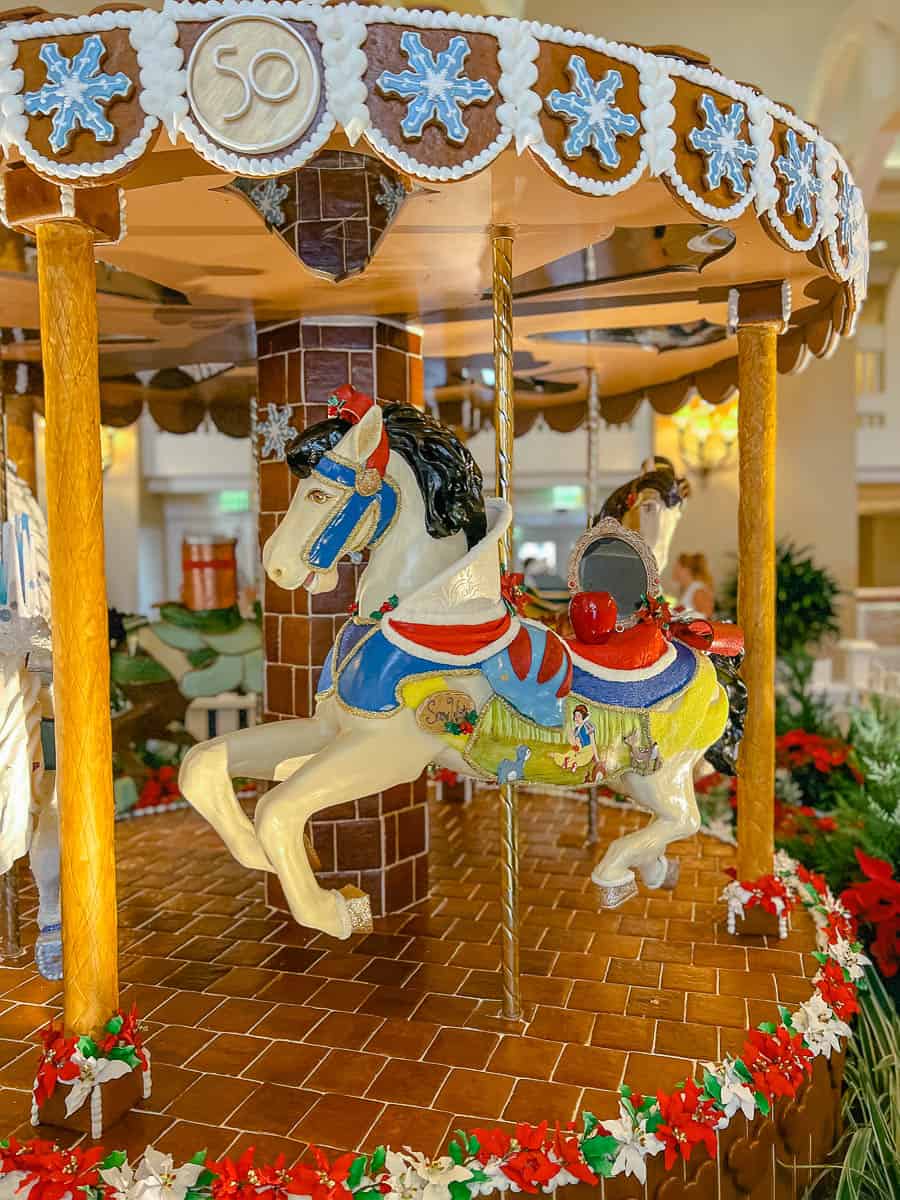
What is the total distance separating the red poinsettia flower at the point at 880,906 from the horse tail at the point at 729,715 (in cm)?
104

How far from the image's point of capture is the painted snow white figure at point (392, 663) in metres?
2.71

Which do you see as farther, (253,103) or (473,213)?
(473,213)

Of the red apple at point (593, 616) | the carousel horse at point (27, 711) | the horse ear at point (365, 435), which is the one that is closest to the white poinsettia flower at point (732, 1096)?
the red apple at point (593, 616)

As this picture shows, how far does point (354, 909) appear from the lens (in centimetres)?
279

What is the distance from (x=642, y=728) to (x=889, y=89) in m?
7.48

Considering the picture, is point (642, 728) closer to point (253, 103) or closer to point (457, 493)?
point (457, 493)

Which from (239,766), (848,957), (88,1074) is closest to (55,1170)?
(88,1074)

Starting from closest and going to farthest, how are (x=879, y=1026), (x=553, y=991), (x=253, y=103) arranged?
(x=253, y=103) < (x=553, y=991) < (x=879, y=1026)

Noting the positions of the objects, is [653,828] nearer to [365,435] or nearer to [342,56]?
[365,435]

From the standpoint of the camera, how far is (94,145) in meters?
2.27

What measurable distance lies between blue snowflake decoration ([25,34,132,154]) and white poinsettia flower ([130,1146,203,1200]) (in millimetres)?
2259

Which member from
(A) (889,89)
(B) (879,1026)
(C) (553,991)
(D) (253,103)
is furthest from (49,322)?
(A) (889,89)

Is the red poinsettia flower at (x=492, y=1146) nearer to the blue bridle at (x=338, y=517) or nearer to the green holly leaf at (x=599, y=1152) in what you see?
the green holly leaf at (x=599, y=1152)

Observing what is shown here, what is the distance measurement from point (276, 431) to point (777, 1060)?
2881 mm
